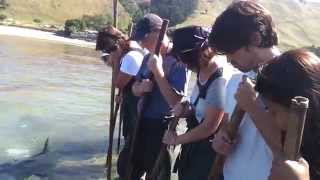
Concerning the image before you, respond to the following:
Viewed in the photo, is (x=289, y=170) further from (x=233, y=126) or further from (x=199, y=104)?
(x=199, y=104)

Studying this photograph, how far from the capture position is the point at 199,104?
403cm

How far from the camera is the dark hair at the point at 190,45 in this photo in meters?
4.04

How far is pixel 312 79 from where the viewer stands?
2518mm

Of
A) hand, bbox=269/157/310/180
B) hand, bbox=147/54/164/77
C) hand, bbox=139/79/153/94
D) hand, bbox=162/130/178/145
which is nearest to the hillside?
hand, bbox=139/79/153/94

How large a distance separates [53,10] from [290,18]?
60864mm

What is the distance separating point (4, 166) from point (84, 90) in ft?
36.5

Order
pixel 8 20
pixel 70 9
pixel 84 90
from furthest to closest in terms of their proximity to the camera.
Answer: pixel 70 9
pixel 8 20
pixel 84 90

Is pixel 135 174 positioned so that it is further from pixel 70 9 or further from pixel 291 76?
pixel 70 9

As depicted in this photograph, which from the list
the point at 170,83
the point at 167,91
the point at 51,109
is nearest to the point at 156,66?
the point at 167,91

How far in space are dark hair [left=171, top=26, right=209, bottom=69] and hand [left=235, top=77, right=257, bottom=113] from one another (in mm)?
1126

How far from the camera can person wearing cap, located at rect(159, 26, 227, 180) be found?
3861mm

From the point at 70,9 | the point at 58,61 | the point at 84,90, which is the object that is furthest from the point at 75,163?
the point at 70,9

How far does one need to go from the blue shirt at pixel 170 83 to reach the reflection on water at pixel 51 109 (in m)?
4.61

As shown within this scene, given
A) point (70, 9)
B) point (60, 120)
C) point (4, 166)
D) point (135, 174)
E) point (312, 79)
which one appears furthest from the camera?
point (70, 9)
